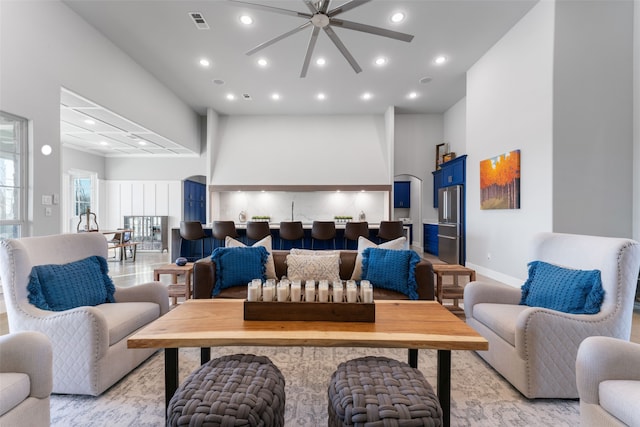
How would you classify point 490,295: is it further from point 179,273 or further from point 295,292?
point 179,273

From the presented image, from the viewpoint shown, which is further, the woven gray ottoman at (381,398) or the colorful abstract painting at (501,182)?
the colorful abstract painting at (501,182)


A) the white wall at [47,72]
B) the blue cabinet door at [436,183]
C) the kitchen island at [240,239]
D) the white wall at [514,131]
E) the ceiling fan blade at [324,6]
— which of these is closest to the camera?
the ceiling fan blade at [324,6]

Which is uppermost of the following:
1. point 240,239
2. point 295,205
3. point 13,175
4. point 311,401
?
point 13,175

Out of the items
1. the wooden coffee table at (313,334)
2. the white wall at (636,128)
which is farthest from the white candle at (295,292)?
the white wall at (636,128)

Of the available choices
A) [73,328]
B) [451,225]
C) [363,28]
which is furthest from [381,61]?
[73,328]

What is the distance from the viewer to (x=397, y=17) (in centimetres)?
395

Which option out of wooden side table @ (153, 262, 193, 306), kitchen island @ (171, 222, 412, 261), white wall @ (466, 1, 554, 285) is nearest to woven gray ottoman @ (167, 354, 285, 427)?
wooden side table @ (153, 262, 193, 306)

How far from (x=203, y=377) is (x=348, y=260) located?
1845mm

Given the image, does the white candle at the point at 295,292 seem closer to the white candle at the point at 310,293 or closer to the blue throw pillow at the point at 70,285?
the white candle at the point at 310,293

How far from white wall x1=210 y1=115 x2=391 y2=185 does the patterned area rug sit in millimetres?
5622

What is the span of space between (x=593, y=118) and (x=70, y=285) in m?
5.54

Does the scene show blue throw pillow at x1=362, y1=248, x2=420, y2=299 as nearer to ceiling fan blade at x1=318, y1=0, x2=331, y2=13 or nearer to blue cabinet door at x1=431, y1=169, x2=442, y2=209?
ceiling fan blade at x1=318, y1=0, x2=331, y2=13

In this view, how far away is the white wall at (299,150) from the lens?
7.42 metres

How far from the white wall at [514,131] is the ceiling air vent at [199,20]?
14.5 feet
